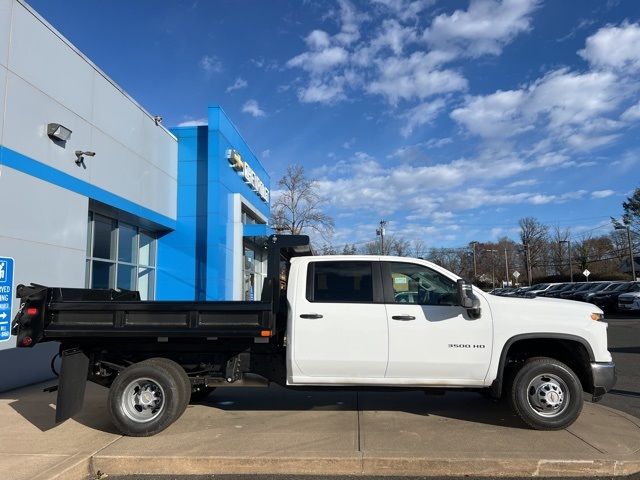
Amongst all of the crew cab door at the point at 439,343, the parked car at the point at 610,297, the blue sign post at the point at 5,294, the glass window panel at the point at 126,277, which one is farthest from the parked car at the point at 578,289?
the blue sign post at the point at 5,294

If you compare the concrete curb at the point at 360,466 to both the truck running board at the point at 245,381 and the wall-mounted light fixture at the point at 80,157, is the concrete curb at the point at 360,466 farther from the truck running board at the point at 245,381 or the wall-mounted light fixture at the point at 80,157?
the wall-mounted light fixture at the point at 80,157

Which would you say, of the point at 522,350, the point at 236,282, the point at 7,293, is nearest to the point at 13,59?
the point at 7,293

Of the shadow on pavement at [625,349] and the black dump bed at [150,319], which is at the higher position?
the black dump bed at [150,319]

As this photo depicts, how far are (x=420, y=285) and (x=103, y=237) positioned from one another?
9938 millimetres

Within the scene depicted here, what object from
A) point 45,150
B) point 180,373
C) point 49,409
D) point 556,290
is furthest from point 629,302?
point 49,409

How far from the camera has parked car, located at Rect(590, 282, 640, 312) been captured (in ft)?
100

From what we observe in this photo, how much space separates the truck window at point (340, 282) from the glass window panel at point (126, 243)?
9.73 meters

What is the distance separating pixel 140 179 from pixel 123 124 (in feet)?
5.40

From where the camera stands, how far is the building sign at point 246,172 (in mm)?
18267

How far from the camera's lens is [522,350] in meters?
6.31

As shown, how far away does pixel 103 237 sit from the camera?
44.2ft

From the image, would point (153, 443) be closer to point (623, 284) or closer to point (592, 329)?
point (592, 329)

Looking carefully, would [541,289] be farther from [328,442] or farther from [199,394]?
[328,442]

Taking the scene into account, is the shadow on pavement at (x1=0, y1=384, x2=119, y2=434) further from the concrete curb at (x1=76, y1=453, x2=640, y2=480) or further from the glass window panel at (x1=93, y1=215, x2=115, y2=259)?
the glass window panel at (x1=93, y1=215, x2=115, y2=259)
